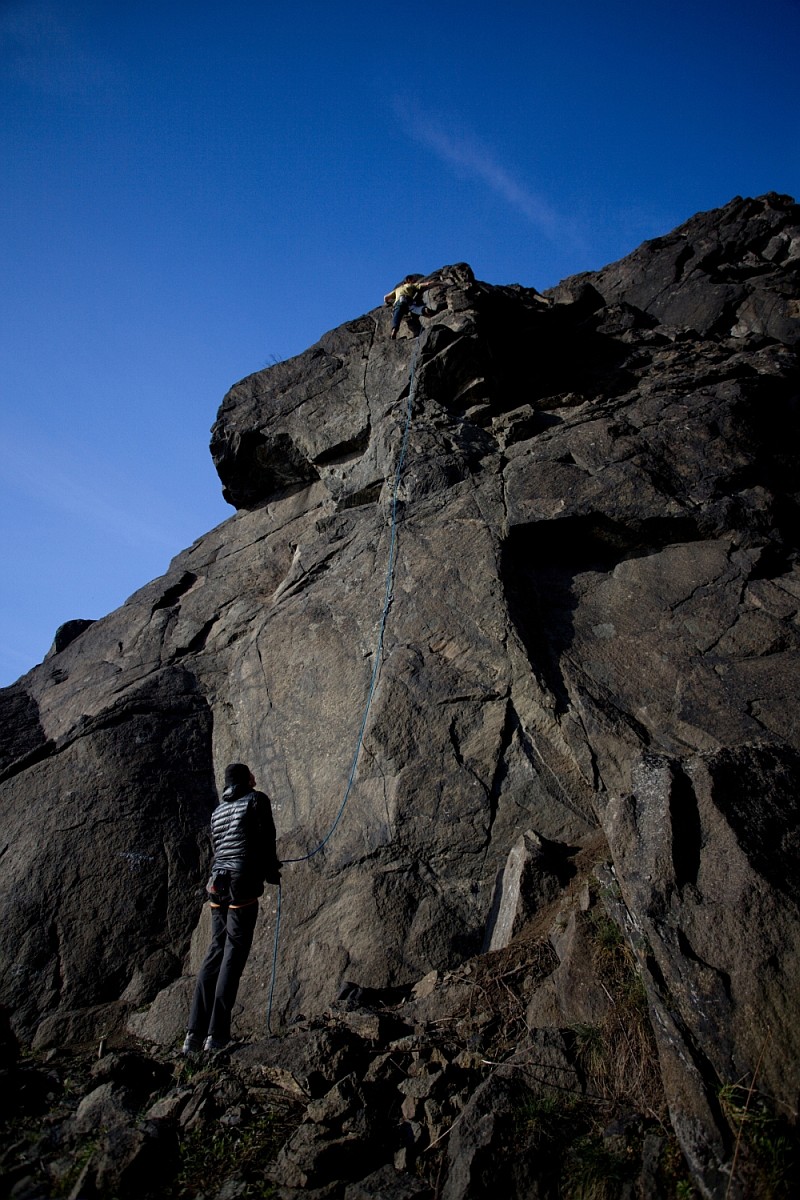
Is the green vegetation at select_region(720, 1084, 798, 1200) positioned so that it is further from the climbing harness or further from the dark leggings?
the climbing harness

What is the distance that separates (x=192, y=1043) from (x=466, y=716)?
402 centimetres

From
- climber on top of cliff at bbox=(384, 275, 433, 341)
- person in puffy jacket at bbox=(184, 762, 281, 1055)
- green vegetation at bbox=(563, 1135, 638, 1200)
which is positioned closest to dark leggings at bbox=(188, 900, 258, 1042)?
person in puffy jacket at bbox=(184, 762, 281, 1055)

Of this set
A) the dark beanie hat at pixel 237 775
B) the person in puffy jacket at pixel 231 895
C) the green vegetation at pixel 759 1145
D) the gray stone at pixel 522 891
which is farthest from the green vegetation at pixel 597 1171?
the dark beanie hat at pixel 237 775

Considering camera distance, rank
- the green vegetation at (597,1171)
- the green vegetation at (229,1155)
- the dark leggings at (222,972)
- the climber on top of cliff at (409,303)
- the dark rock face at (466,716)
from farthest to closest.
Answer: the climber on top of cliff at (409,303), the dark leggings at (222,972), the dark rock face at (466,716), the green vegetation at (229,1155), the green vegetation at (597,1171)

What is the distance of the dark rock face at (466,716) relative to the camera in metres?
4.60

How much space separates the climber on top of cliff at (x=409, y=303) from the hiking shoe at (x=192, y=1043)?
1190cm

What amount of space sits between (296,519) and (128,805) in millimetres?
6238

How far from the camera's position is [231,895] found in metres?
6.61

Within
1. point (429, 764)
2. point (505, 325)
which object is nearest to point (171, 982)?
point (429, 764)

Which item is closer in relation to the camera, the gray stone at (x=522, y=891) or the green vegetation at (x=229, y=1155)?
the green vegetation at (x=229, y=1155)

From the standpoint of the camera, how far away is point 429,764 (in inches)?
318

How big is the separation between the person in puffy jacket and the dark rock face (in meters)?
1.00

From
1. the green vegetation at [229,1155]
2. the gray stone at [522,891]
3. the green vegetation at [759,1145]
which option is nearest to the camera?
the green vegetation at [759,1145]

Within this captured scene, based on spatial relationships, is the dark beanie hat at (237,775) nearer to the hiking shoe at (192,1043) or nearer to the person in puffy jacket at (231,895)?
the person in puffy jacket at (231,895)
